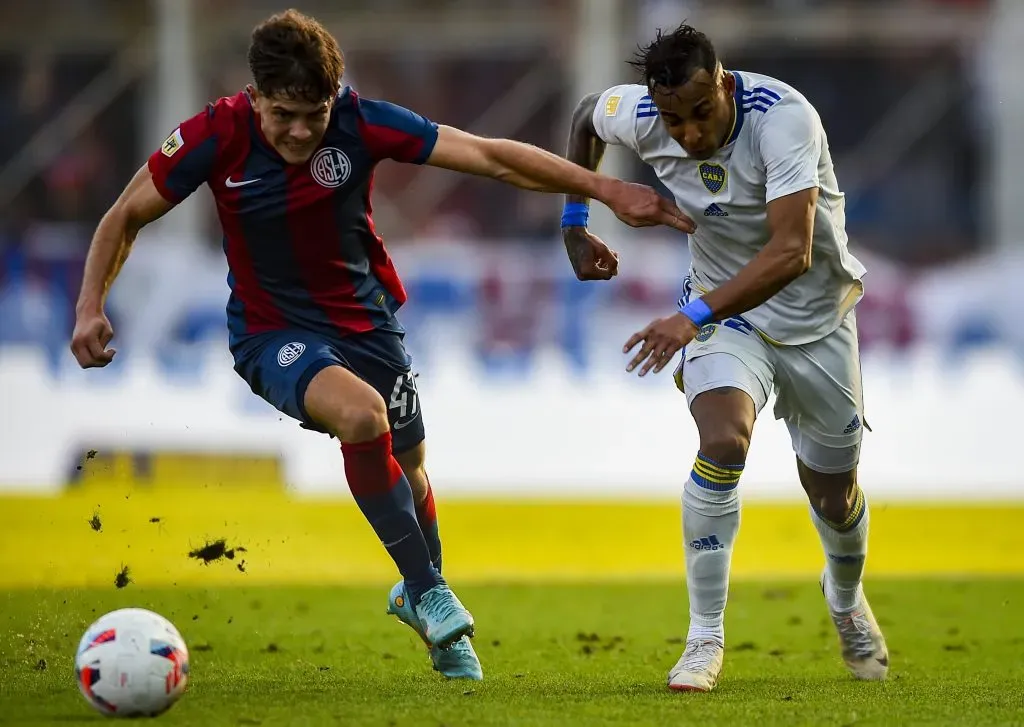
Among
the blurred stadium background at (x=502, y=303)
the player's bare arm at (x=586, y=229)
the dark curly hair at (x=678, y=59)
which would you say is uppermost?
the dark curly hair at (x=678, y=59)

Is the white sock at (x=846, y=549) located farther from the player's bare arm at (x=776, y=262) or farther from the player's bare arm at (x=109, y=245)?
the player's bare arm at (x=109, y=245)

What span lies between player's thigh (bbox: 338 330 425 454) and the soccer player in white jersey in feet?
2.36

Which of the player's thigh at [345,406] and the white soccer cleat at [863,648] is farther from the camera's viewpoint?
the white soccer cleat at [863,648]

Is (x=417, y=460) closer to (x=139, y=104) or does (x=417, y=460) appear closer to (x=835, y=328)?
(x=835, y=328)

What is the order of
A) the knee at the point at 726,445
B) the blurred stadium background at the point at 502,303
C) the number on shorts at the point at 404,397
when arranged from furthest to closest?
1. the blurred stadium background at the point at 502,303
2. the number on shorts at the point at 404,397
3. the knee at the point at 726,445

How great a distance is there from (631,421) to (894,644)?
4.78 meters

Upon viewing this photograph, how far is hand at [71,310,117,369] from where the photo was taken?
490cm

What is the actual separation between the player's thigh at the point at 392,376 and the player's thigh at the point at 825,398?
4.26ft

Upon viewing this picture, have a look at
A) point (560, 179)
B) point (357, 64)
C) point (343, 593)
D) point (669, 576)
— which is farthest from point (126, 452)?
point (357, 64)

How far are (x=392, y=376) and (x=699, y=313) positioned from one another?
4.05 ft

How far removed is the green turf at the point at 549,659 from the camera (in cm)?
456

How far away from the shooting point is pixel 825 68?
889 inches

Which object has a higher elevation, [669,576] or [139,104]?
[139,104]

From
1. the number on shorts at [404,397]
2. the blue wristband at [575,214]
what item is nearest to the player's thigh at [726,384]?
the blue wristband at [575,214]
